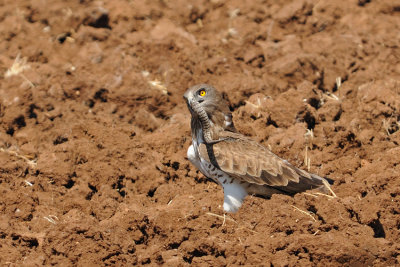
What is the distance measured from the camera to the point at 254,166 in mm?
7145

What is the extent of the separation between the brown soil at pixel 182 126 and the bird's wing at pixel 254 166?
305mm

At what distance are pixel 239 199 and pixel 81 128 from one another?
251 cm

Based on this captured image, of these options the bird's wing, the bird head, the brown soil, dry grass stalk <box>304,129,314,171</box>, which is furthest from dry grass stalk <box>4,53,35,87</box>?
dry grass stalk <box>304,129,314,171</box>

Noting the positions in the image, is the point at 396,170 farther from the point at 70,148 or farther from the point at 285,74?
the point at 70,148

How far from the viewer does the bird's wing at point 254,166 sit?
7.12m

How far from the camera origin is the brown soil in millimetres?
6211

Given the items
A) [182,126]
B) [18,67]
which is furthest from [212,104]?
[18,67]

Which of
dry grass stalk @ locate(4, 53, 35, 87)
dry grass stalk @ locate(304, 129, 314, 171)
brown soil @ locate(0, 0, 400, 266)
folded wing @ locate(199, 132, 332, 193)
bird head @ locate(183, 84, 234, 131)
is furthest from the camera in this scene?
dry grass stalk @ locate(4, 53, 35, 87)

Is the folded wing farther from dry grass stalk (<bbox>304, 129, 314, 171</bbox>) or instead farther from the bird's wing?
dry grass stalk (<bbox>304, 129, 314, 171</bbox>)

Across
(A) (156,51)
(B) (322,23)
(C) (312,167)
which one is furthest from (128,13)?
(C) (312,167)

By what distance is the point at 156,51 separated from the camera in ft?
33.8

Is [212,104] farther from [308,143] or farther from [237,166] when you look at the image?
[308,143]

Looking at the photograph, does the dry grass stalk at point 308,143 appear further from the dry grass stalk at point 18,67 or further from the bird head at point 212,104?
the dry grass stalk at point 18,67

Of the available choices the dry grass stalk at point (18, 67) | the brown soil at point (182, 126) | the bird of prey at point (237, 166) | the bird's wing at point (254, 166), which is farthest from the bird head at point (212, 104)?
the dry grass stalk at point (18, 67)
